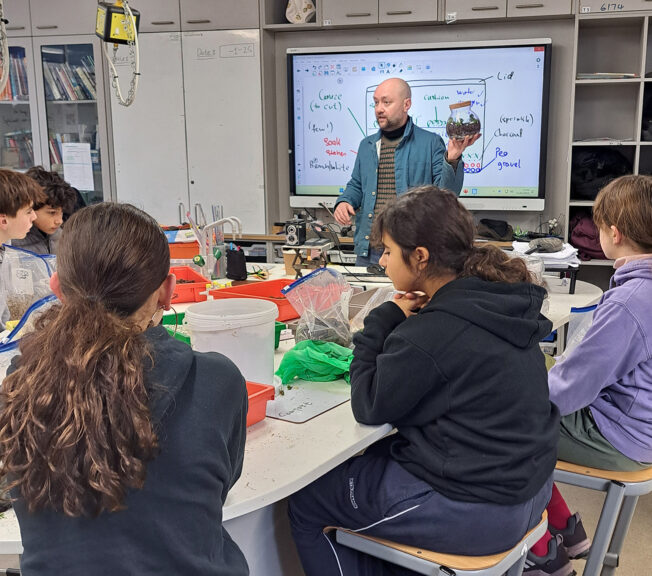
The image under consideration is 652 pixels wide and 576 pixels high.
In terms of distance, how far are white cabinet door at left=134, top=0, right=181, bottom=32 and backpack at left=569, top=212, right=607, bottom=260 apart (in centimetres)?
282

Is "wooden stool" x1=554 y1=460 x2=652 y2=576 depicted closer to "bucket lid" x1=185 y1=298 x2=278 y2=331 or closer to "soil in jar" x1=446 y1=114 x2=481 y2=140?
"bucket lid" x1=185 y1=298 x2=278 y2=331

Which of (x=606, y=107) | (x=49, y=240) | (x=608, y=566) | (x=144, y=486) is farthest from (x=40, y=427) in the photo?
(x=606, y=107)

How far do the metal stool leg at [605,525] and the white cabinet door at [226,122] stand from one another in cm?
316

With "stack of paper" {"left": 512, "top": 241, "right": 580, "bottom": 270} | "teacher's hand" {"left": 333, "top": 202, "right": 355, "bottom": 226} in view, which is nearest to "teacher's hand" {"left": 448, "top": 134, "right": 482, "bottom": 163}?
"teacher's hand" {"left": 333, "top": 202, "right": 355, "bottom": 226}

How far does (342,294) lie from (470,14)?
2810 millimetres

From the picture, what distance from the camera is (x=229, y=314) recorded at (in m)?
1.49

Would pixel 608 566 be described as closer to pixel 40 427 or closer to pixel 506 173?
pixel 40 427

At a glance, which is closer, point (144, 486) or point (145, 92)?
point (144, 486)

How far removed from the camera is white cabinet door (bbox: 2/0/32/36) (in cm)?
451

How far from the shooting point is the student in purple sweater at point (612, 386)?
63.2 inches

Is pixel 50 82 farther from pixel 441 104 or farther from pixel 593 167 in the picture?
pixel 593 167

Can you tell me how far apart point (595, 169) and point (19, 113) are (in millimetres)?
3890

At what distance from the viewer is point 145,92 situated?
446 cm

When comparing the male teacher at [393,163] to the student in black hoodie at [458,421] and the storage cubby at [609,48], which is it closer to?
the storage cubby at [609,48]
